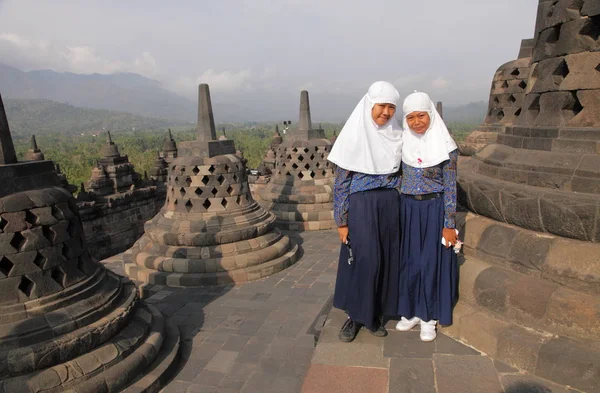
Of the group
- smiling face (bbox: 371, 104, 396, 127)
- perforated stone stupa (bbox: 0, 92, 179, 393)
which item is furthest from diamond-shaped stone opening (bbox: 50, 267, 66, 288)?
smiling face (bbox: 371, 104, 396, 127)

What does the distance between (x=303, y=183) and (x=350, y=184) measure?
25.7 ft

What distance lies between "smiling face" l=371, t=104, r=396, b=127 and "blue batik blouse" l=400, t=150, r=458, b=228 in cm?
37

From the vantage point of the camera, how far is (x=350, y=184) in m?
2.89

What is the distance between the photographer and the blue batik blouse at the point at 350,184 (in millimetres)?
2826

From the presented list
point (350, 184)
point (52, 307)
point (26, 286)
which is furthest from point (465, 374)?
point (26, 286)

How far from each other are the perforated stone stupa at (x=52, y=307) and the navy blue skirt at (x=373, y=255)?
7.94ft

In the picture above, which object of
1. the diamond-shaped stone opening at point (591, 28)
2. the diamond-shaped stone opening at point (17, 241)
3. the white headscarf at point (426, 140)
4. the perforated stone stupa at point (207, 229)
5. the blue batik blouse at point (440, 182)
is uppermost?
the diamond-shaped stone opening at point (591, 28)

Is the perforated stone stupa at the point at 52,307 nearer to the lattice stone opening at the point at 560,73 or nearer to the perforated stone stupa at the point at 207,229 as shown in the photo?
the perforated stone stupa at the point at 207,229

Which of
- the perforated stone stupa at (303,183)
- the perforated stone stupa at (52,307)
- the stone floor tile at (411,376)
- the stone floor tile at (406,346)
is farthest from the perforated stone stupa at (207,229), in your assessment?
the stone floor tile at (411,376)

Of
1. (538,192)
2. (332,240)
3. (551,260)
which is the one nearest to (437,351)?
(551,260)

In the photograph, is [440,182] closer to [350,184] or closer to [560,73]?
[350,184]

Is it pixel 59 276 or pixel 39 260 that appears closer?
pixel 39 260

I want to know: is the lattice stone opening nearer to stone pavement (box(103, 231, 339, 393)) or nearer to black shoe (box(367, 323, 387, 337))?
black shoe (box(367, 323, 387, 337))

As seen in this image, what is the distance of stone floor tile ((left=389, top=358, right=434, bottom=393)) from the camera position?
2.44 m
